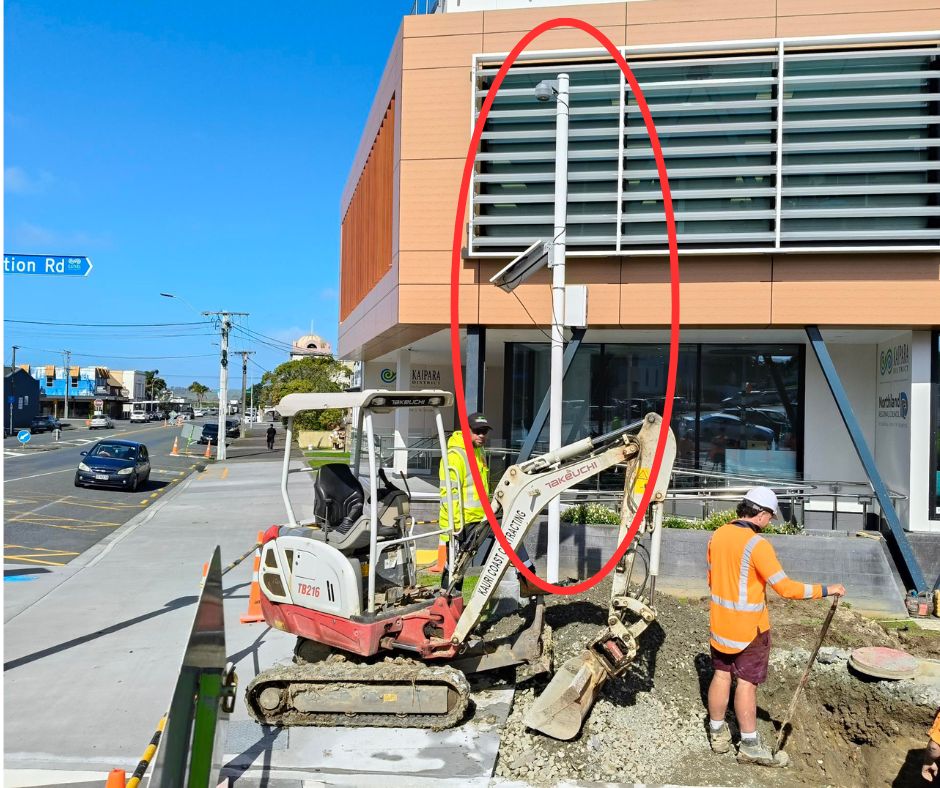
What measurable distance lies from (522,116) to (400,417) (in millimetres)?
9297

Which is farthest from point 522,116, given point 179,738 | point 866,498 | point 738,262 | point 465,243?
point 179,738

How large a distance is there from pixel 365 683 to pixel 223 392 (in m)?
38.3

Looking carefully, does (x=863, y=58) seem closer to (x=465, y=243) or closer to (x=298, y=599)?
(x=465, y=243)

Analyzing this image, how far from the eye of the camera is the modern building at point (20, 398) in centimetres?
7262

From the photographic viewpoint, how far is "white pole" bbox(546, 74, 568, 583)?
9398mm

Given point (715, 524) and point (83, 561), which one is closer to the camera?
point (715, 524)

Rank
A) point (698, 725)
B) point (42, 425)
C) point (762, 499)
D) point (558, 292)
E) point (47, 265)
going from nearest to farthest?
point (762, 499) → point (698, 725) → point (47, 265) → point (558, 292) → point (42, 425)

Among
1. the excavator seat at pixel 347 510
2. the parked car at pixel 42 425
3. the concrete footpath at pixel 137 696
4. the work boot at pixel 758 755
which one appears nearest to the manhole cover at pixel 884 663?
the work boot at pixel 758 755

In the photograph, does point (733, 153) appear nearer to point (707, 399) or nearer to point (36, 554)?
point (707, 399)

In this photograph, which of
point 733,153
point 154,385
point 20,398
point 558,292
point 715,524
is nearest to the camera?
point 558,292

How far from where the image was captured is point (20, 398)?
79438mm

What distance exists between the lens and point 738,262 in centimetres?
1220

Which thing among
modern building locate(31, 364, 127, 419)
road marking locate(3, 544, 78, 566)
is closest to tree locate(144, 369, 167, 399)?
modern building locate(31, 364, 127, 419)

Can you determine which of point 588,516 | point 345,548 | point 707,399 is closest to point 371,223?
point 707,399
